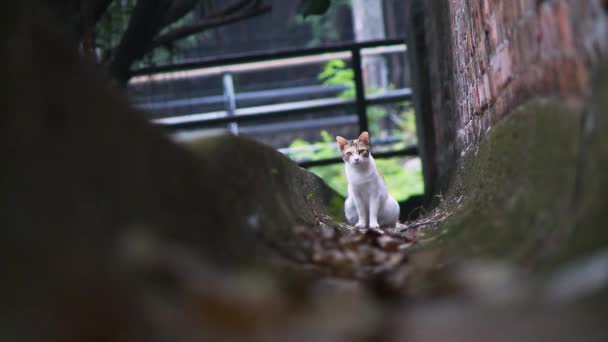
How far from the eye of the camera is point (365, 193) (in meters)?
4.10

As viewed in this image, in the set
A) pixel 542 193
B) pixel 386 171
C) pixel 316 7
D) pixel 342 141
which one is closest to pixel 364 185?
pixel 342 141

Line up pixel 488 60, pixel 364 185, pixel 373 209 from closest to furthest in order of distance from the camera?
pixel 488 60 → pixel 373 209 → pixel 364 185

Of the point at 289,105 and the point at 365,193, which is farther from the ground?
the point at 289,105

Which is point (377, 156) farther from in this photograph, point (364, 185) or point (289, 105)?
point (364, 185)

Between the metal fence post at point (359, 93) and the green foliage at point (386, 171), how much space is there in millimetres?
466

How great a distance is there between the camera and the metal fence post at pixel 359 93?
5469 mm

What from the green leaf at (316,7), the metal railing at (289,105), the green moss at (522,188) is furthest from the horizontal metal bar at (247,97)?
the green moss at (522,188)

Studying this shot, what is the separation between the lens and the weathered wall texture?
1371 mm

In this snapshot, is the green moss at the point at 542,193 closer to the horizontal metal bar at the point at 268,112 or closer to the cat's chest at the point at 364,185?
the cat's chest at the point at 364,185

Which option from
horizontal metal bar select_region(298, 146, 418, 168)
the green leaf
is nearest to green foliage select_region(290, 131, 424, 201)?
horizontal metal bar select_region(298, 146, 418, 168)

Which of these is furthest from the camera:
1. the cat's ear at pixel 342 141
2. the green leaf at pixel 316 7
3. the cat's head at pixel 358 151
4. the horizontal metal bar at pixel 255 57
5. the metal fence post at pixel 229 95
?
the metal fence post at pixel 229 95

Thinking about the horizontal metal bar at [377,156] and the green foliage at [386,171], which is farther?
the green foliage at [386,171]

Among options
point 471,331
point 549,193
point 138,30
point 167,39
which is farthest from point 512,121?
point 167,39

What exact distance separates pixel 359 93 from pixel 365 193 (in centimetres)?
158
